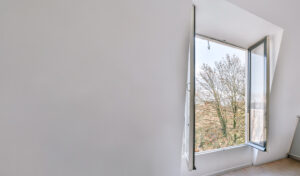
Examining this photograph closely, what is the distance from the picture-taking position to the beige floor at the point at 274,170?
2479mm

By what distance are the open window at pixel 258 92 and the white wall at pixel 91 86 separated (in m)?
1.84

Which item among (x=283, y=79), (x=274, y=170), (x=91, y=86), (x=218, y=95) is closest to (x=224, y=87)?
(x=218, y=95)

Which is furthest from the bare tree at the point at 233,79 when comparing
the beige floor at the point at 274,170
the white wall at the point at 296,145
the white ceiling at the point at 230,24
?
the white wall at the point at 296,145

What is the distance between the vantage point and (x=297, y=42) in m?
2.41

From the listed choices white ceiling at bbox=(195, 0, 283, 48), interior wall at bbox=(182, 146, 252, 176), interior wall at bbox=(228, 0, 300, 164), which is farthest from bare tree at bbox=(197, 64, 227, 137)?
interior wall at bbox=(228, 0, 300, 164)

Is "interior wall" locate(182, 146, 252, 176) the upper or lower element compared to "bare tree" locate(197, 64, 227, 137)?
lower

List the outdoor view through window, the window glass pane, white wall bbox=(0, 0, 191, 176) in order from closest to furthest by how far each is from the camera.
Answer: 1. white wall bbox=(0, 0, 191, 176)
2. the outdoor view through window
3. the window glass pane

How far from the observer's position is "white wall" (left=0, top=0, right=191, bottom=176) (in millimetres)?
885

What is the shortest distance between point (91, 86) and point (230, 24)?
2.01 metres

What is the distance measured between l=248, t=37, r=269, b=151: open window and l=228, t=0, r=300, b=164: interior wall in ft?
0.62

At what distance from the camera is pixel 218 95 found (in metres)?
2.48

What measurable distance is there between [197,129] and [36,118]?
2.09 meters

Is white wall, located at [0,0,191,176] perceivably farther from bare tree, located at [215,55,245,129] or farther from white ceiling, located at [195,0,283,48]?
bare tree, located at [215,55,245,129]

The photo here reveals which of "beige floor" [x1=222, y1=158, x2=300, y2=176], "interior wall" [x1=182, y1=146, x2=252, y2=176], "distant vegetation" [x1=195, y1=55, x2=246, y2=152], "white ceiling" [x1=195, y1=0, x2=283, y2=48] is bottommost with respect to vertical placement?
"beige floor" [x1=222, y1=158, x2=300, y2=176]
